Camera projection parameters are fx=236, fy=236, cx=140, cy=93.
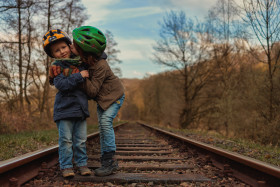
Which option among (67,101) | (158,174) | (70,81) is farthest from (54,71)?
(158,174)

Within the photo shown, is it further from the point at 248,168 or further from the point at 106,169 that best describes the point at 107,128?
the point at 248,168

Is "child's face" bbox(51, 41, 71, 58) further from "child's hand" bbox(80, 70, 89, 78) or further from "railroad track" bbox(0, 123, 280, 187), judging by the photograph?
"railroad track" bbox(0, 123, 280, 187)

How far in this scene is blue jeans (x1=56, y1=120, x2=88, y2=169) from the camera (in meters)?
2.60

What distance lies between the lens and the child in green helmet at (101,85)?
2.62 m

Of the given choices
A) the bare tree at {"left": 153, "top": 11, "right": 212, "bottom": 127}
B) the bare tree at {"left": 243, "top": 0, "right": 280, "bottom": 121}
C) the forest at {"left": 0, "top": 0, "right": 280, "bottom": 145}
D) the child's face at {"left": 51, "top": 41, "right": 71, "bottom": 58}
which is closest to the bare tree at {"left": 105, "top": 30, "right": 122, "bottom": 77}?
the forest at {"left": 0, "top": 0, "right": 280, "bottom": 145}

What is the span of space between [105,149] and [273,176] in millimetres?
1756

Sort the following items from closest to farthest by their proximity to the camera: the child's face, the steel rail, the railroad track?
the steel rail, the railroad track, the child's face

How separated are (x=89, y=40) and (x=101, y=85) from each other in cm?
54

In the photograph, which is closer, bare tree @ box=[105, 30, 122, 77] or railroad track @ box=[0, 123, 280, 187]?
railroad track @ box=[0, 123, 280, 187]

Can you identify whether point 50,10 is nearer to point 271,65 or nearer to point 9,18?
point 9,18

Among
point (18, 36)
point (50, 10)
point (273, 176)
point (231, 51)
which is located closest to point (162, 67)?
point (231, 51)

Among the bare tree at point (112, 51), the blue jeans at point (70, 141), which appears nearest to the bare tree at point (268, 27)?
the blue jeans at point (70, 141)

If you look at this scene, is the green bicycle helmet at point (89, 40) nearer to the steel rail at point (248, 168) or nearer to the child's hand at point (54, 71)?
the child's hand at point (54, 71)

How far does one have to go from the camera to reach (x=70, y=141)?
2.66m
